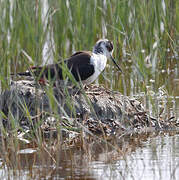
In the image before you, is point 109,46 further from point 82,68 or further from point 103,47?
point 82,68

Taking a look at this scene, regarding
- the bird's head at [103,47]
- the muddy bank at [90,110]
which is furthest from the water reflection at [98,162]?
the bird's head at [103,47]

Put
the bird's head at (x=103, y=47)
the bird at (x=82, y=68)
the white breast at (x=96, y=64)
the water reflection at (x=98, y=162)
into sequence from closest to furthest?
1. the water reflection at (x=98, y=162)
2. the bird at (x=82, y=68)
3. the white breast at (x=96, y=64)
4. the bird's head at (x=103, y=47)

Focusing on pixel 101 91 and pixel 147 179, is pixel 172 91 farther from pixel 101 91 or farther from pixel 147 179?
pixel 147 179

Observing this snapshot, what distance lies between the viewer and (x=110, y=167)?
4.61m

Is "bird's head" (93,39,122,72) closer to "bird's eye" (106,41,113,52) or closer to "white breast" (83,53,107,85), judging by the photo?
"bird's eye" (106,41,113,52)

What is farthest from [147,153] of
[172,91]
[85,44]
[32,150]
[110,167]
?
[85,44]

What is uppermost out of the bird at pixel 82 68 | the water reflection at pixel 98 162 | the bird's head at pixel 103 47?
the bird's head at pixel 103 47

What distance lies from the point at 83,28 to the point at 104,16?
1.59ft

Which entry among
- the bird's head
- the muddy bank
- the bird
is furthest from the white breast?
the muddy bank

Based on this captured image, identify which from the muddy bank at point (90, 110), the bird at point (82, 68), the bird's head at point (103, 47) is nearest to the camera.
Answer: the muddy bank at point (90, 110)

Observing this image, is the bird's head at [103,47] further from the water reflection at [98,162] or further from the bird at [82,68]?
the water reflection at [98,162]

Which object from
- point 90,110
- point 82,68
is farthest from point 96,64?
point 90,110

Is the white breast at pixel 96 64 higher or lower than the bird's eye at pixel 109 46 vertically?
lower

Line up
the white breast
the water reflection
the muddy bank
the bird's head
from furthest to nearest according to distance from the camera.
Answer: the bird's head, the white breast, the muddy bank, the water reflection
